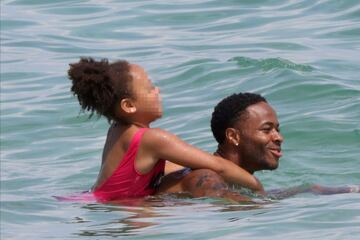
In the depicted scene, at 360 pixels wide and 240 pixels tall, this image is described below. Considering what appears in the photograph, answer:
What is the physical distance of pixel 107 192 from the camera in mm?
8062

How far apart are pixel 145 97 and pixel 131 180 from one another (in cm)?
49

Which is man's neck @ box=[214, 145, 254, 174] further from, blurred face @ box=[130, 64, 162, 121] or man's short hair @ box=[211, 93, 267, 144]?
blurred face @ box=[130, 64, 162, 121]

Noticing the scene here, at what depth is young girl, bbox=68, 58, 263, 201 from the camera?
7.79 meters

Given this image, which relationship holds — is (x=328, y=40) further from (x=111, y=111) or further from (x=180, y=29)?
(x=111, y=111)

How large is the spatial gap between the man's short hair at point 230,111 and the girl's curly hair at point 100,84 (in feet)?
1.93

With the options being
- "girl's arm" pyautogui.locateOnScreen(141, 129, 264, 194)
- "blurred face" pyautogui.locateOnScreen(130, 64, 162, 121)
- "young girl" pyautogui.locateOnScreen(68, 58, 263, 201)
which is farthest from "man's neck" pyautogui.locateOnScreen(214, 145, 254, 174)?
"blurred face" pyautogui.locateOnScreen(130, 64, 162, 121)

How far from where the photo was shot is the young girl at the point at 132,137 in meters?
7.79

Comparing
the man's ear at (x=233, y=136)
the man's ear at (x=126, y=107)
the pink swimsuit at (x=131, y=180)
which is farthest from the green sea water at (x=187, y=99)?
the man's ear at (x=126, y=107)

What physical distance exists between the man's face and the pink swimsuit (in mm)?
520

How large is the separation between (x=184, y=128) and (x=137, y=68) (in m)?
3.55

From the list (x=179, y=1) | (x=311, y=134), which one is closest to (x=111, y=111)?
(x=311, y=134)

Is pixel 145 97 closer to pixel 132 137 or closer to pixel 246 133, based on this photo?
pixel 132 137

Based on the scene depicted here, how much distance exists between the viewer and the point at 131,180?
795 centimetres

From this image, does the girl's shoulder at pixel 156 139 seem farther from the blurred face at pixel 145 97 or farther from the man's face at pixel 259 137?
the man's face at pixel 259 137
